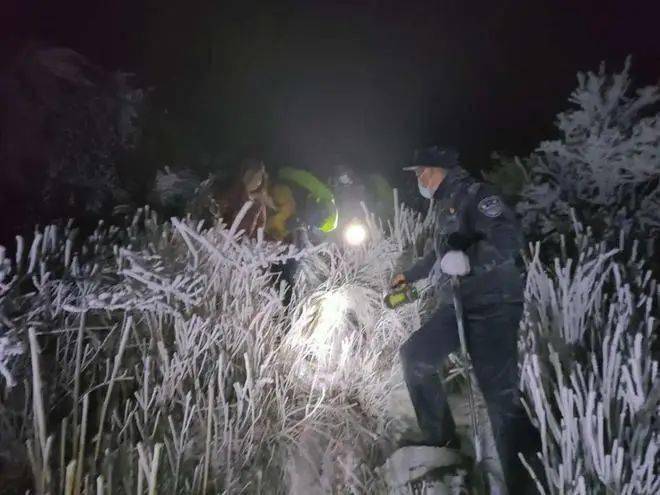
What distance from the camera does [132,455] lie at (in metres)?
2.41

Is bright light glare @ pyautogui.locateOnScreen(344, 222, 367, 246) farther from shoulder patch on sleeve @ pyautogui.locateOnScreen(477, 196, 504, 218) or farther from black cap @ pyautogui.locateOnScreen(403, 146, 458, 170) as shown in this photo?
shoulder patch on sleeve @ pyautogui.locateOnScreen(477, 196, 504, 218)

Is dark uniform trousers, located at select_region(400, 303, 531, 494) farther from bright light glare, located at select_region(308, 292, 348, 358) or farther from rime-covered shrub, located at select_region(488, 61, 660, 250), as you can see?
rime-covered shrub, located at select_region(488, 61, 660, 250)

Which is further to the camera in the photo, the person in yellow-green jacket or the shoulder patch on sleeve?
the person in yellow-green jacket

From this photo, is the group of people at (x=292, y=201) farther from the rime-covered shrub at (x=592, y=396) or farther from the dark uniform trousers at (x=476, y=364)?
the rime-covered shrub at (x=592, y=396)

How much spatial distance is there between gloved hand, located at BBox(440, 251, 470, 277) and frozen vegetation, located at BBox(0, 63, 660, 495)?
51cm

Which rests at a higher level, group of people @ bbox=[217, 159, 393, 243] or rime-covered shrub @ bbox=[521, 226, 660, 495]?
group of people @ bbox=[217, 159, 393, 243]

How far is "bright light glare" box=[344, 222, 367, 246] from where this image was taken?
4520 millimetres

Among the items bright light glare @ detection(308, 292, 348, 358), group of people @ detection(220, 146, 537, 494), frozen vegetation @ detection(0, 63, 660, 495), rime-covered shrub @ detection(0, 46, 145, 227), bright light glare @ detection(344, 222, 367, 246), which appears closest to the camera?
frozen vegetation @ detection(0, 63, 660, 495)

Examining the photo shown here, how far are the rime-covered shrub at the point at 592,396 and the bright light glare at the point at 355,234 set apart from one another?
1523 mm

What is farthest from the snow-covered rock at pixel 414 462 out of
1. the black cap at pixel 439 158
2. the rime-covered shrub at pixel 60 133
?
the rime-covered shrub at pixel 60 133

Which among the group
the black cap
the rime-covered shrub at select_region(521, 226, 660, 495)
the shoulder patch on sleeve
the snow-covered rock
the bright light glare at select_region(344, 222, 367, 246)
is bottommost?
the snow-covered rock

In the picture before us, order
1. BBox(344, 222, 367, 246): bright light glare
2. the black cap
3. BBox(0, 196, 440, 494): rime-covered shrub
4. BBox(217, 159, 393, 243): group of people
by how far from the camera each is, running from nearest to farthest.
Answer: BBox(0, 196, 440, 494): rime-covered shrub, the black cap, BBox(217, 159, 393, 243): group of people, BBox(344, 222, 367, 246): bright light glare

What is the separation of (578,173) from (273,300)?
116 inches

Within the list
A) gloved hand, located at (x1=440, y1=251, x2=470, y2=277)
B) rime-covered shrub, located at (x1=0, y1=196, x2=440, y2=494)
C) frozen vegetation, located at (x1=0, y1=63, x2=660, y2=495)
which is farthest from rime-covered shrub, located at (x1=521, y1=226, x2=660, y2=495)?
rime-covered shrub, located at (x1=0, y1=196, x2=440, y2=494)
